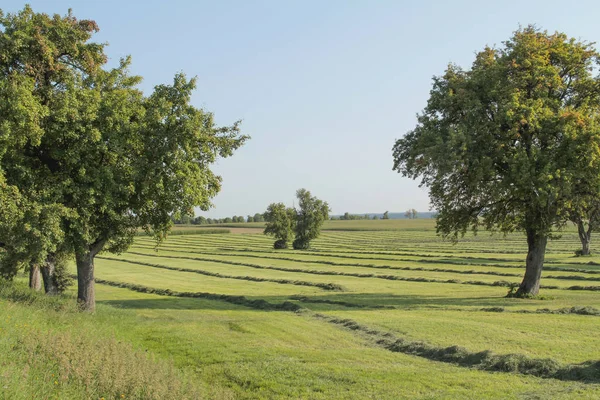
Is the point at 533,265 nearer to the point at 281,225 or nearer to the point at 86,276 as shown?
the point at 86,276

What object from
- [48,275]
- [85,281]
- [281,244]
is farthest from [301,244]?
[85,281]

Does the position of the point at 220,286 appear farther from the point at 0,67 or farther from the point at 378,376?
the point at 378,376

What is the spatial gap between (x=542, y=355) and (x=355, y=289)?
84.1 ft

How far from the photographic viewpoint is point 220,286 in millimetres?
46375

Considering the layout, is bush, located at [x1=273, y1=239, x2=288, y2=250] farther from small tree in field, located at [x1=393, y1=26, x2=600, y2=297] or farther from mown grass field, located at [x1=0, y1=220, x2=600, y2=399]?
small tree in field, located at [x1=393, y1=26, x2=600, y2=297]

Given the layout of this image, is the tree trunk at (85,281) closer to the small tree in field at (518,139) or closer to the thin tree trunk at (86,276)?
the thin tree trunk at (86,276)

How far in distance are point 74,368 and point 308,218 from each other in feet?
335

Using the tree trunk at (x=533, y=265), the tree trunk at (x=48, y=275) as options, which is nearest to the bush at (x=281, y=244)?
the tree trunk at (x=48, y=275)

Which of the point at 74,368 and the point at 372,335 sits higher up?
the point at 74,368

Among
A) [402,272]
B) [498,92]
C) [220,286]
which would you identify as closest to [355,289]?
[220,286]

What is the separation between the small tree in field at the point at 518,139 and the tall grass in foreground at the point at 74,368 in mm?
21288

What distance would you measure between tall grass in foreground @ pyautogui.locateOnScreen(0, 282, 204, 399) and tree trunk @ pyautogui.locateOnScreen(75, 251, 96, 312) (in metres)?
7.72

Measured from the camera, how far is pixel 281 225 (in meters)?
113

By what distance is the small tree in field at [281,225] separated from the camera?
113 metres
